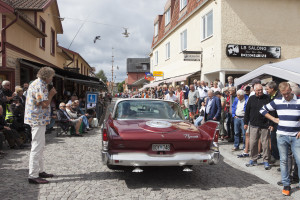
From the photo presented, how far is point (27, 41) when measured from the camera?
1388cm

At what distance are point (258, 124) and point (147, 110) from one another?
236 centimetres

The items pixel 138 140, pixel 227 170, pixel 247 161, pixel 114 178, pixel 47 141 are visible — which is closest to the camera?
pixel 138 140

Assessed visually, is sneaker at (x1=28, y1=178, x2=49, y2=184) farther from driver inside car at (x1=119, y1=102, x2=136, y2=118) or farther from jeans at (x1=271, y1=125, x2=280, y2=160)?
jeans at (x1=271, y1=125, x2=280, y2=160)

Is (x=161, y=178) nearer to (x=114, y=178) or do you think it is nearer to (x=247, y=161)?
(x=114, y=178)

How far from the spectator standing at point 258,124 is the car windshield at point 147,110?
61.9 inches

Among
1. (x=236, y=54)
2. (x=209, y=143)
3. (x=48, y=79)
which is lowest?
(x=209, y=143)

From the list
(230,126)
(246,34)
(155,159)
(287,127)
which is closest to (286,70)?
(230,126)

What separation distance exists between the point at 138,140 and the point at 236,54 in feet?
39.1

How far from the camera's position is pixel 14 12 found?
36.2 feet

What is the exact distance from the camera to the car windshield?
5.39m

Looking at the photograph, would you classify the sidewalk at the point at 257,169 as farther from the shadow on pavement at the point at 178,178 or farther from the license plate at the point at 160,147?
the license plate at the point at 160,147

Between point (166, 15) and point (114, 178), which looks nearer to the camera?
point (114, 178)

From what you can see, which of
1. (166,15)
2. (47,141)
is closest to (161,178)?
(47,141)

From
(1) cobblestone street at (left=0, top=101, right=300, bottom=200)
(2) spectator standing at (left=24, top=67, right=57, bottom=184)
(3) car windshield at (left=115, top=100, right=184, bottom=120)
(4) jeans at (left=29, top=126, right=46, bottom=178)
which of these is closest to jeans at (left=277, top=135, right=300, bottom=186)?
(1) cobblestone street at (left=0, top=101, right=300, bottom=200)
